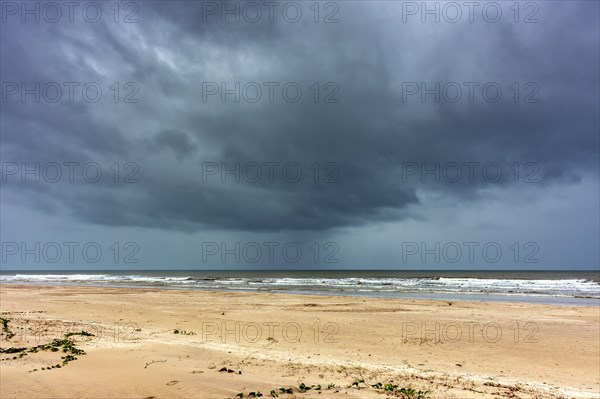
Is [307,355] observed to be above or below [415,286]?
above

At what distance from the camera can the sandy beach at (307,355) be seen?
24.5 ft

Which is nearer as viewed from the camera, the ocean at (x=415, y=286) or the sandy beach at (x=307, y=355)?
the sandy beach at (x=307, y=355)

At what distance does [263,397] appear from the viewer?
6.61 metres

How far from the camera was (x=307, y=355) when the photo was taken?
11445 millimetres

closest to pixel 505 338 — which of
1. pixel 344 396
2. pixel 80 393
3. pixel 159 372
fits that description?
pixel 344 396

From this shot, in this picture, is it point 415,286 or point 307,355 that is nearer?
point 307,355

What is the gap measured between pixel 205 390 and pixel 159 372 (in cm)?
192

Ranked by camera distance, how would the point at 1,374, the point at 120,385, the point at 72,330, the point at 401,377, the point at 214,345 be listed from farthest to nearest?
the point at 72,330 < the point at 214,345 < the point at 401,377 < the point at 1,374 < the point at 120,385

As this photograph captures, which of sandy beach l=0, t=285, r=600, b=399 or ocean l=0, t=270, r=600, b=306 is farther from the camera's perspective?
ocean l=0, t=270, r=600, b=306

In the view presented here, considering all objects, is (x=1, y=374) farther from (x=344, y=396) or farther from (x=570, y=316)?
(x=570, y=316)

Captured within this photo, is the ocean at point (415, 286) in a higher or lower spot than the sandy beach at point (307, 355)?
lower

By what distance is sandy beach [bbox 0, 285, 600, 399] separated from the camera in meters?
7.48

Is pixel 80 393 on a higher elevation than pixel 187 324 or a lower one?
higher

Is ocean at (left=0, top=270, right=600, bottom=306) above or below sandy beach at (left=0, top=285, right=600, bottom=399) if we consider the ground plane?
below
